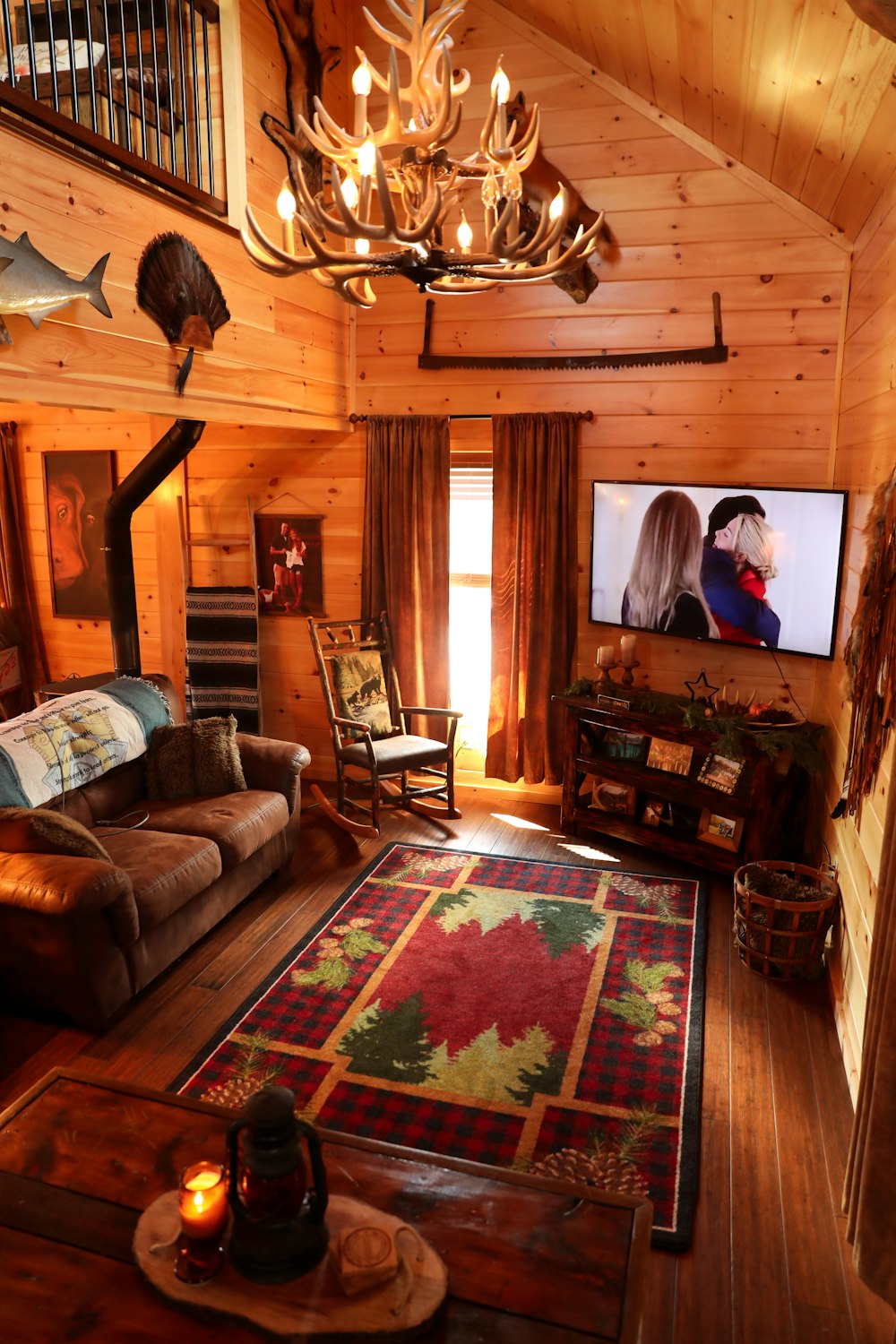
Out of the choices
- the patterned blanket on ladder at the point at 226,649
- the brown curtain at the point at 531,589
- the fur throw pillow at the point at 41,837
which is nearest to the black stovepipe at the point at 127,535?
the patterned blanket on ladder at the point at 226,649

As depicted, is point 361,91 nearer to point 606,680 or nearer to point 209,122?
point 209,122

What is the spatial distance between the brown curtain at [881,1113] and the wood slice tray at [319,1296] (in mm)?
1022

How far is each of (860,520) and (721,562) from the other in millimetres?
872

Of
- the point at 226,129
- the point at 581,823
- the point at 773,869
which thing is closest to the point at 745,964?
the point at 773,869

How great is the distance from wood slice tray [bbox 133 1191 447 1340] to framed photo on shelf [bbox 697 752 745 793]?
2.84 metres

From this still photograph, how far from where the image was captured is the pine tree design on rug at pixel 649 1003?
3.18 metres

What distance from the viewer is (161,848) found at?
354 centimetres

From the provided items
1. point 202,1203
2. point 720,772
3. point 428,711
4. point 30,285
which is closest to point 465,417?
point 428,711

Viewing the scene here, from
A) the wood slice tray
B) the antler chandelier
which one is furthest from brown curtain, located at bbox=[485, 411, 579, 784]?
the wood slice tray

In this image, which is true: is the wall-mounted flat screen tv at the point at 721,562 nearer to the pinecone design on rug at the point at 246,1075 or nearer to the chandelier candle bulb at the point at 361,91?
the chandelier candle bulb at the point at 361,91

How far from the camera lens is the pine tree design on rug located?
318 cm

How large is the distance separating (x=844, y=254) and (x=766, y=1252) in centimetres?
410

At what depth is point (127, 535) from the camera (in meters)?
4.68

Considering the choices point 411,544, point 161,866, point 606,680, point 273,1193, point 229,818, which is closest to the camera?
point 273,1193
